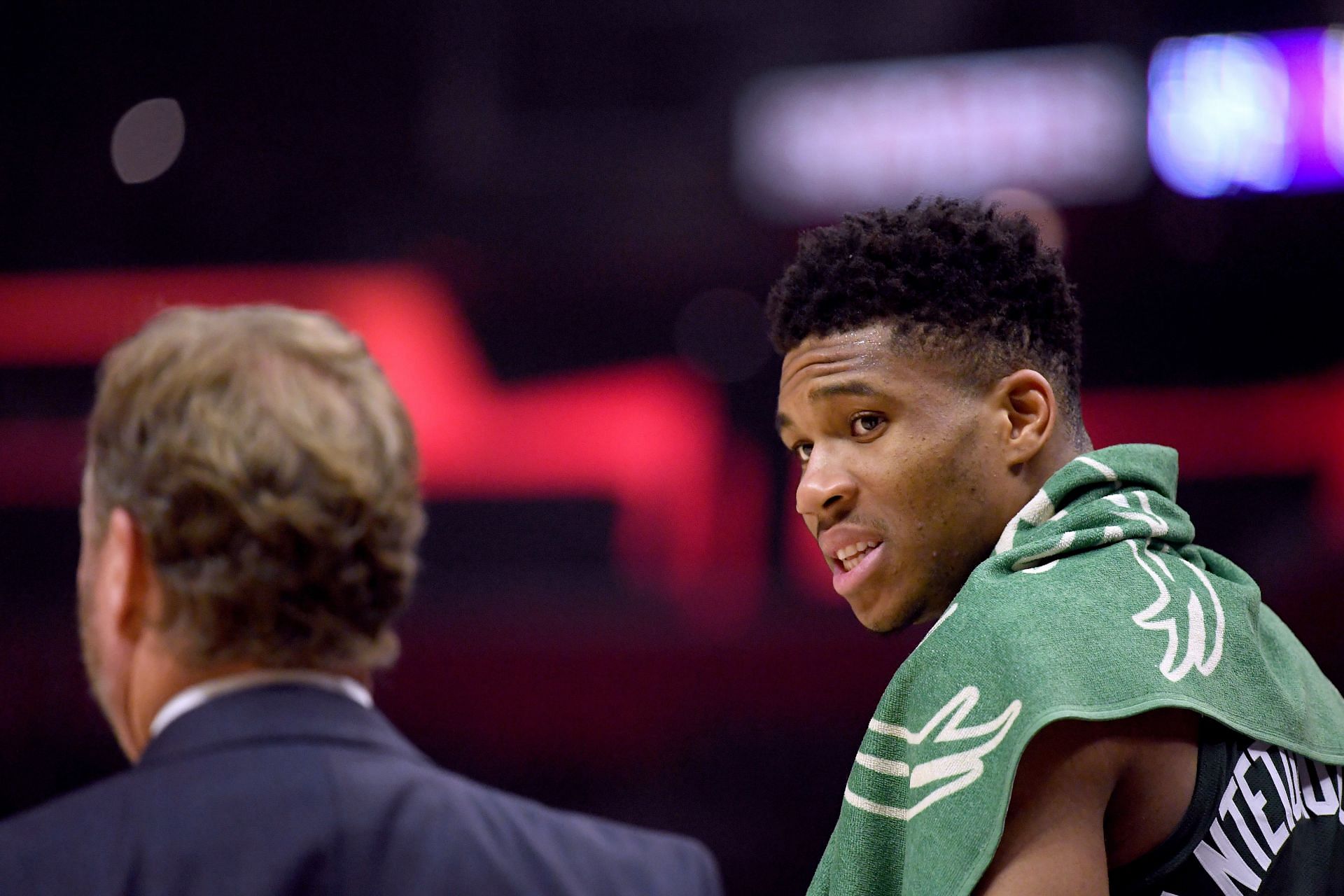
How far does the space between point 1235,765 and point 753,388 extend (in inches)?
163

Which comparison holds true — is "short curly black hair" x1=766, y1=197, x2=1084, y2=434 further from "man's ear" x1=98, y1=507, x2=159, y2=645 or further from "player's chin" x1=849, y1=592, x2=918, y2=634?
"man's ear" x1=98, y1=507, x2=159, y2=645

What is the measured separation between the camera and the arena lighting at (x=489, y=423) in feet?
17.6

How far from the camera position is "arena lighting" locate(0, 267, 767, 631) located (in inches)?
211

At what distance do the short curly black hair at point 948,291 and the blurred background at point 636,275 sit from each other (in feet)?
10.7

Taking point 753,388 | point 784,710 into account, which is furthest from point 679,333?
point 784,710

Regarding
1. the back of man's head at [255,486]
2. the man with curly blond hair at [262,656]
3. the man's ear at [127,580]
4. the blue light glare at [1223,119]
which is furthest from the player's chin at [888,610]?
the blue light glare at [1223,119]

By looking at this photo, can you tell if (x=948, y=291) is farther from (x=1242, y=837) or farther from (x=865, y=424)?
(x=1242, y=837)

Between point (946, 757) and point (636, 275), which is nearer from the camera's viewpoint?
point (946, 757)

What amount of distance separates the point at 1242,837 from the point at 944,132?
4417 millimetres

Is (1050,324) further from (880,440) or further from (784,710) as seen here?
(784,710)

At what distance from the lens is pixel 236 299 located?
5.68 meters

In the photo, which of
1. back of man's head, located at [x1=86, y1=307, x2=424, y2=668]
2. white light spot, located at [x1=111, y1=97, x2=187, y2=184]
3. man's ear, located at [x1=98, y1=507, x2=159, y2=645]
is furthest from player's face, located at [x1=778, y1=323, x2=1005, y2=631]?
white light spot, located at [x1=111, y1=97, x2=187, y2=184]

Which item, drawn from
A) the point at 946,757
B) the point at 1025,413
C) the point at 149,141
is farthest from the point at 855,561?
the point at 149,141

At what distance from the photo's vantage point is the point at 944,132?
17.8 ft
